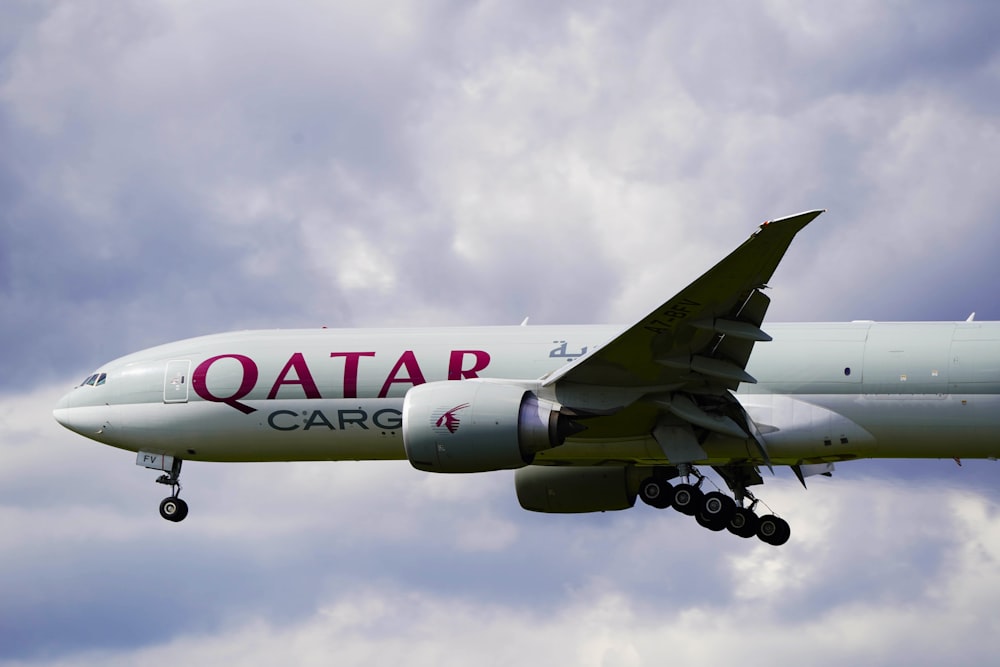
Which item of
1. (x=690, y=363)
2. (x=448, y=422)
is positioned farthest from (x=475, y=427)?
(x=690, y=363)

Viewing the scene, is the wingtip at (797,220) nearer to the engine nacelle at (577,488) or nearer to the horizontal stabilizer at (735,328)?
the horizontal stabilizer at (735,328)

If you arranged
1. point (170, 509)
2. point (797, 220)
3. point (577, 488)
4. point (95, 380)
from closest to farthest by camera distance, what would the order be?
point (797, 220) < point (170, 509) < point (95, 380) < point (577, 488)

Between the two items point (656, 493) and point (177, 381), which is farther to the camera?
point (656, 493)

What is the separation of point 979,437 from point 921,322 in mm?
2456

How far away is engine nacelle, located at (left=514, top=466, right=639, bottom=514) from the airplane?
0.68m

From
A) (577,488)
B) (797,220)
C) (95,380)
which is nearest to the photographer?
(797,220)

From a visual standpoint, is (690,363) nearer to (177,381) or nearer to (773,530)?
(773,530)

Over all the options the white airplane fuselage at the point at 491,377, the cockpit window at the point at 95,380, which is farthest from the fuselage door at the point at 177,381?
the cockpit window at the point at 95,380

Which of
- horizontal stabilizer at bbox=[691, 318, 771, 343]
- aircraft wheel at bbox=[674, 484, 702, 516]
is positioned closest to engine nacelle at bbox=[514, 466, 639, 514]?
aircraft wheel at bbox=[674, 484, 702, 516]

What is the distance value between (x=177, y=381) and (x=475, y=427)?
26.3ft

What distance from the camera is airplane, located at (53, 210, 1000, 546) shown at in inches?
1017

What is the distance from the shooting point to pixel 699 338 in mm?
26078

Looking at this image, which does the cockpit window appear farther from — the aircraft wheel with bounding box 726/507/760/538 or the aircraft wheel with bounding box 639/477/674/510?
the aircraft wheel with bounding box 726/507/760/538

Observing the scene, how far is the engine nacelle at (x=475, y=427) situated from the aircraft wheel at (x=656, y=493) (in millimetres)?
6223
